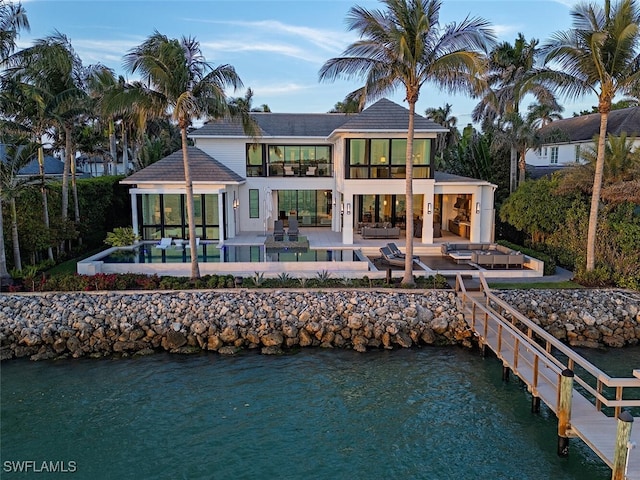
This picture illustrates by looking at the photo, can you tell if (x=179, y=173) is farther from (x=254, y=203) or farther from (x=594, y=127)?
(x=594, y=127)

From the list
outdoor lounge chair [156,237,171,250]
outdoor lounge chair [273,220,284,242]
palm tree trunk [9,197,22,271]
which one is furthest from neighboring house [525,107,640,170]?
palm tree trunk [9,197,22,271]

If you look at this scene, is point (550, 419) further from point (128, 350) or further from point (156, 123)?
point (156, 123)

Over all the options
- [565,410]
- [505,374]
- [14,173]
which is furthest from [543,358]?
[14,173]

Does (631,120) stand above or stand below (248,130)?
above

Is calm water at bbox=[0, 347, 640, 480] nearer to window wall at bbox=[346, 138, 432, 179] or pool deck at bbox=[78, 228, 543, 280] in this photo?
pool deck at bbox=[78, 228, 543, 280]

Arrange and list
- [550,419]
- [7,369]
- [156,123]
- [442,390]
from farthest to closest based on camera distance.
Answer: [156,123], [7,369], [442,390], [550,419]

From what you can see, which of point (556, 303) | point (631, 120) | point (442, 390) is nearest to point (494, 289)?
point (556, 303)
